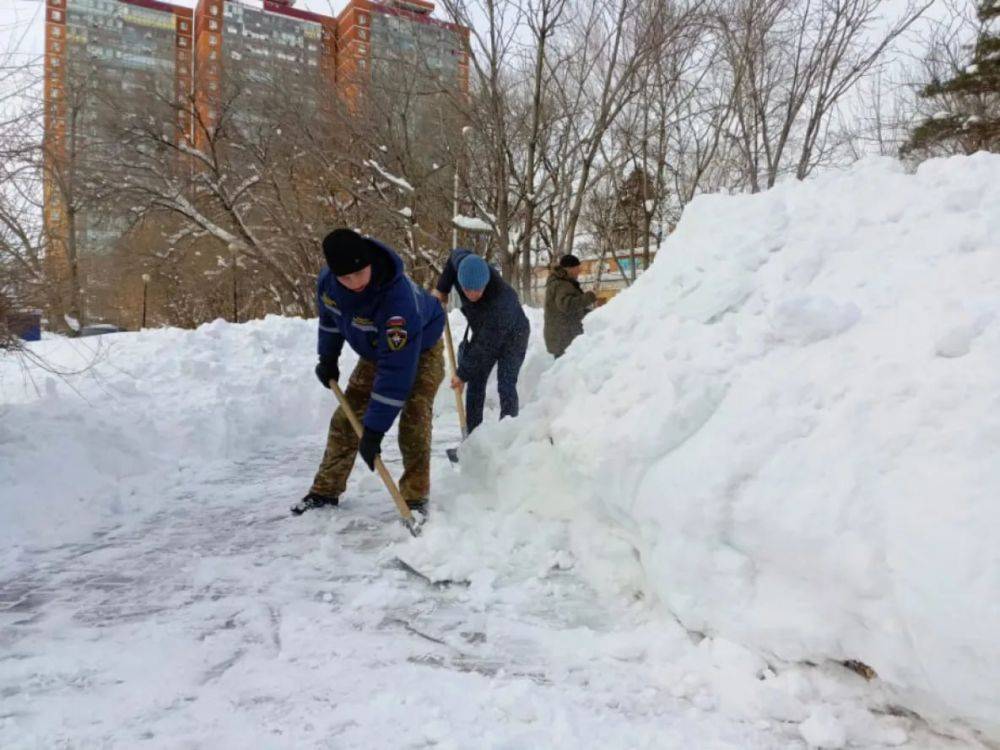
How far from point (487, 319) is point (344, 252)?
179 cm

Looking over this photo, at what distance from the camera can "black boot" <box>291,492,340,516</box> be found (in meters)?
3.86

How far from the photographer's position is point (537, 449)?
3848mm

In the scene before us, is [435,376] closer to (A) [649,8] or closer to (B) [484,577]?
(B) [484,577]

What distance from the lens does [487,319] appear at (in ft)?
16.0

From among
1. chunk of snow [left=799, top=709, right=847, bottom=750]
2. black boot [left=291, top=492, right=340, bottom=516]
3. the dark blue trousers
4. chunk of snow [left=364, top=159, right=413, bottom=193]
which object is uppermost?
chunk of snow [left=364, top=159, right=413, bottom=193]

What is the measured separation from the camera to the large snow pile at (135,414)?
3.80 metres

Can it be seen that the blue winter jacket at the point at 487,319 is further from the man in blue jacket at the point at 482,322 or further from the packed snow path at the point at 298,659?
the packed snow path at the point at 298,659

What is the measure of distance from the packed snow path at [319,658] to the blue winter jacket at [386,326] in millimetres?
697

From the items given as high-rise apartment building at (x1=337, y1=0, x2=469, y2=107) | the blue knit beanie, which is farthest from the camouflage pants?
high-rise apartment building at (x1=337, y1=0, x2=469, y2=107)

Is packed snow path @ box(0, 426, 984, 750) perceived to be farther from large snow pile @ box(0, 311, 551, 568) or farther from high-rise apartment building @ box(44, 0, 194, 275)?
high-rise apartment building @ box(44, 0, 194, 275)

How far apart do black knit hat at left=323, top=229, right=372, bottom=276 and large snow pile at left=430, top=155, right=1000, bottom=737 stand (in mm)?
1263

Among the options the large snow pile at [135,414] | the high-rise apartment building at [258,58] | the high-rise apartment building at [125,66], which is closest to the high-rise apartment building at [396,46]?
the high-rise apartment building at [258,58]

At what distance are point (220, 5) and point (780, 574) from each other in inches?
954

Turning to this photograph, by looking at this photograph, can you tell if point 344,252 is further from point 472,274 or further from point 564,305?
point 564,305
